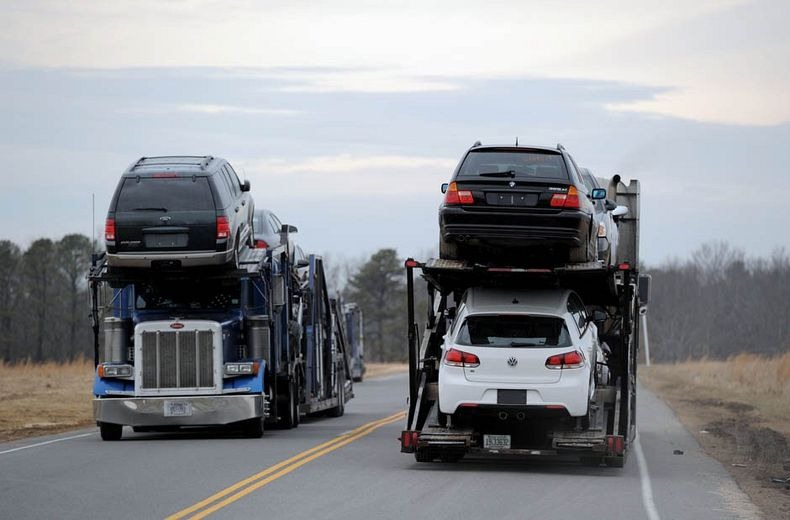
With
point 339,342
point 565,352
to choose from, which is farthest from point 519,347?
point 339,342

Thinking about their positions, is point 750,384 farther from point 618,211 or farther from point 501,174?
point 501,174

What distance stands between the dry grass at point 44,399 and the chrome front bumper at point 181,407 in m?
2.65

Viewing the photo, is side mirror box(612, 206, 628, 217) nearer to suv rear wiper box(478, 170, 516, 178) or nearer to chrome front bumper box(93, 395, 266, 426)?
suv rear wiper box(478, 170, 516, 178)

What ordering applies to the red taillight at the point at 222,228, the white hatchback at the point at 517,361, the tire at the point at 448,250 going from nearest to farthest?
the white hatchback at the point at 517,361 → the tire at the point at 448,250 → the red taillight at the point at 222,228

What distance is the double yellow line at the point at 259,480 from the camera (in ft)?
38.4

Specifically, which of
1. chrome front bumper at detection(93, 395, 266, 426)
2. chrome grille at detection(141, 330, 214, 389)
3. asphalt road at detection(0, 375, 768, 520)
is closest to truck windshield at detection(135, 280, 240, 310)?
chrome grille at detection(141, 330, 214, 389)

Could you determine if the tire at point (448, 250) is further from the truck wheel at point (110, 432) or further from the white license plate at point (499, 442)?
the truck wheel at point (110, 432)

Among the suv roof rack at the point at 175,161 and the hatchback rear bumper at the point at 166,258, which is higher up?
the suv roof rack at the point at 175,161

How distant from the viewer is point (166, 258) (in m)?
19.3

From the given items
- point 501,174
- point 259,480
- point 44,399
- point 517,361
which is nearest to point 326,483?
point 259,480

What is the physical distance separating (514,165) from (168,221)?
5.98m

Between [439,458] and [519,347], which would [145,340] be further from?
[519,347]

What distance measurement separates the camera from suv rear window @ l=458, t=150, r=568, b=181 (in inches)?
618

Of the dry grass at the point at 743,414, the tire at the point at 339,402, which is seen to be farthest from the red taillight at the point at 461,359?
the tire at the point at 339,402
